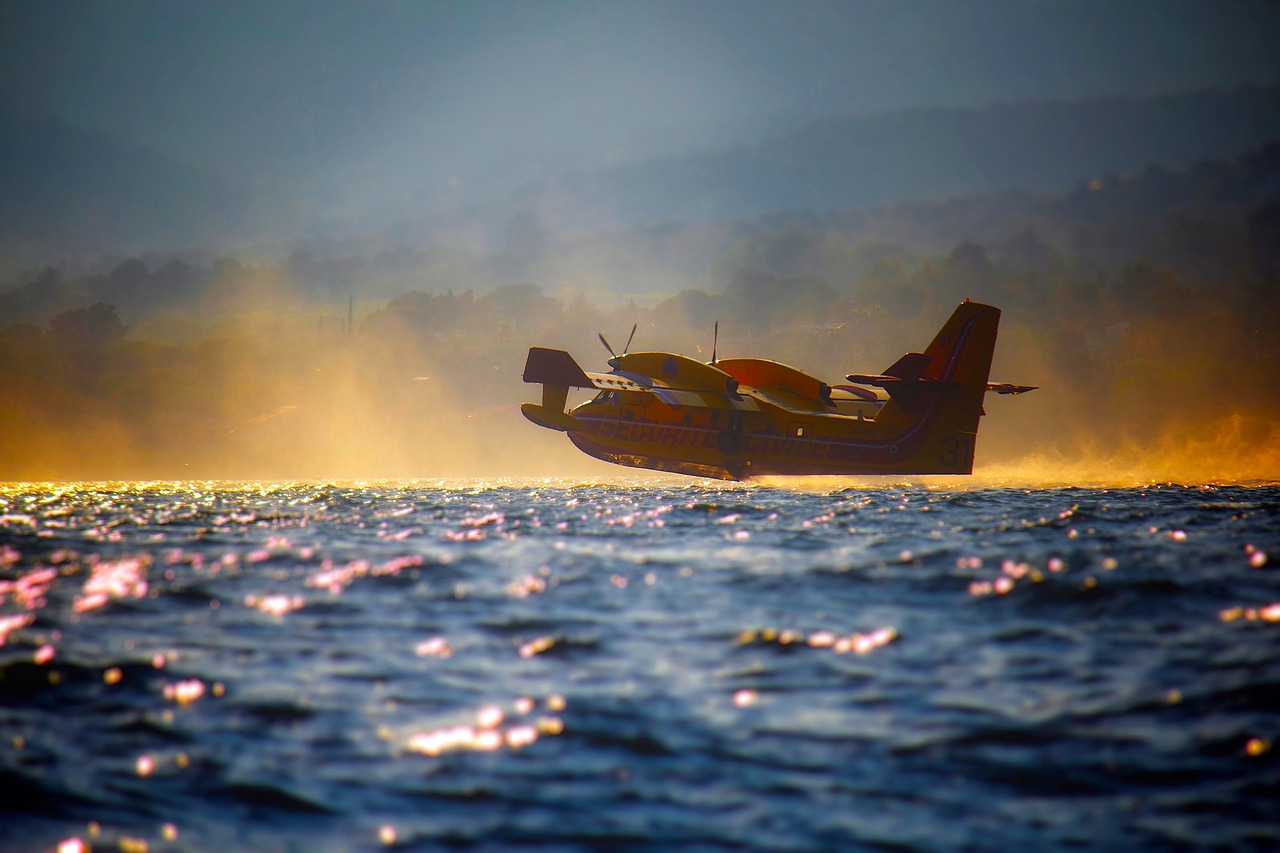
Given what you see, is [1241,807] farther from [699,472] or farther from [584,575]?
[699,472]

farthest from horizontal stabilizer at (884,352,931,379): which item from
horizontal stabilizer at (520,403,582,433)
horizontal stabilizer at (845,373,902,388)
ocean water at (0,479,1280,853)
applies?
ocean water at (0,479,1280,853)

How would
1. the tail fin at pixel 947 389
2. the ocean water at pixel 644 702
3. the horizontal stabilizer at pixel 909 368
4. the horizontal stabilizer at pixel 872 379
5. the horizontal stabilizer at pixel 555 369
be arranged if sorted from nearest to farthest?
the ocean water at pixel 644 702 → the horizontal stabilizer at pixel 872 379 → the horizontal stabilizer at pixel 909 368 → the tail fin at pixel 947 389 → the horizontal stabilizer at pixel 555 369

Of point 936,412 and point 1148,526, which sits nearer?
point 1148,526

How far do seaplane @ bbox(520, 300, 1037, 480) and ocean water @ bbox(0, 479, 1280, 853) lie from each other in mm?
23546

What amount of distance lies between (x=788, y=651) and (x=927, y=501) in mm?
20953

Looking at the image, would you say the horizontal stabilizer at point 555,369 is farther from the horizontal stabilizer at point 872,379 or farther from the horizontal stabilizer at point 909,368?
the horizontal stabilizer at point 909,368

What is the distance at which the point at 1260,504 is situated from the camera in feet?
86.4

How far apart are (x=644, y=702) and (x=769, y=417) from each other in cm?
3237

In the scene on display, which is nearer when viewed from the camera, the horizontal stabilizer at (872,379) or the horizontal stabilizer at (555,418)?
the horizontal stabilizer at (872,379)

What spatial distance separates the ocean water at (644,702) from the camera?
5.54 meters

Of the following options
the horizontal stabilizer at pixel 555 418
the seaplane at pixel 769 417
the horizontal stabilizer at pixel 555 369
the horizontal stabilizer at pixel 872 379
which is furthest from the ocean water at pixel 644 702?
the horizontal stabilizer at pixel 555 418

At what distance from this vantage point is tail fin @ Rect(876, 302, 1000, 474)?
38.5 m

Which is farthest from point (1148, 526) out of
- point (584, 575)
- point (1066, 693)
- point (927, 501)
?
point (1066, 693)

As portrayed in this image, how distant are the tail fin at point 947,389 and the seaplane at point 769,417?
0.04m
